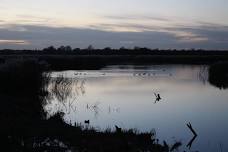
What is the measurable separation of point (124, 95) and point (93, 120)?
473 inches

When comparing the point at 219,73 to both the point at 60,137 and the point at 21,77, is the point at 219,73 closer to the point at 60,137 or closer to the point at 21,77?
the point at 21,77

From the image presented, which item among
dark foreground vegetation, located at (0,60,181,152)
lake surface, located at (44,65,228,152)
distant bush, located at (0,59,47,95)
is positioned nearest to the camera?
dark foreground vegetation, located at (0,60,181,152)

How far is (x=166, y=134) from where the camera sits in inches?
633

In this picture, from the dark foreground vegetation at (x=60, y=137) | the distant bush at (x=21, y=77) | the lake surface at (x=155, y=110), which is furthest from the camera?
the distant bush at (x=21, y=77)

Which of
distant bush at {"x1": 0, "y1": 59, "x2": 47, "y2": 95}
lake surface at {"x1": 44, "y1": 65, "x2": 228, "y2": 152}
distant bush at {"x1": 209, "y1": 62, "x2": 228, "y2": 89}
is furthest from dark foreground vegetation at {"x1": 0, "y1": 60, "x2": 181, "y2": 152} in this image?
distant bush at {"x1": 209, "y1": 62, "x2": 228, "y2": 89}

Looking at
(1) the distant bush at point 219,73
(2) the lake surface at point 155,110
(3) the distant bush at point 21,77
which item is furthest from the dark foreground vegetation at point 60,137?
(1) the distant bush at point 219,73

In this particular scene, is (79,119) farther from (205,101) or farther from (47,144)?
(205,101)

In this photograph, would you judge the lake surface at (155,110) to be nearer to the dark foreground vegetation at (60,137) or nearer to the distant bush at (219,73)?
the dark foreground vegetation at (60,137)

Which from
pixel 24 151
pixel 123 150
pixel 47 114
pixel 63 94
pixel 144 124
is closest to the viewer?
pixel 24 151

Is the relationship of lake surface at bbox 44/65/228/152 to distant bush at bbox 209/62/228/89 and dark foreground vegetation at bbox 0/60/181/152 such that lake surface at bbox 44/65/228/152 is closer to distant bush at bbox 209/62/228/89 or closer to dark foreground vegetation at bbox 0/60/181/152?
dark foreground vegetation at bbox 0/60/181/152

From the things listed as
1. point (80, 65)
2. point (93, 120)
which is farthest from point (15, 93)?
point (80, 65)

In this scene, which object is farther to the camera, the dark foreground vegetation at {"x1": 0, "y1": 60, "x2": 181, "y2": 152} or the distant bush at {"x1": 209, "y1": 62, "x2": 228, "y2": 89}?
the distant bush at {"x1": 209, "y1": 62, "x2": 228, "y2": 89}

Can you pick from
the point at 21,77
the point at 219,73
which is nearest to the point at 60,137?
the point at 21,77

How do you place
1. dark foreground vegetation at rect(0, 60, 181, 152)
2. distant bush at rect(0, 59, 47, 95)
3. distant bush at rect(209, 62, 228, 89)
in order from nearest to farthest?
dark foreground vegetation at rect(0, 60, 181, 152) → distant bush at rect(0, 59, 47, 95) → distant bush at rect(209, 62, 228, 89)
